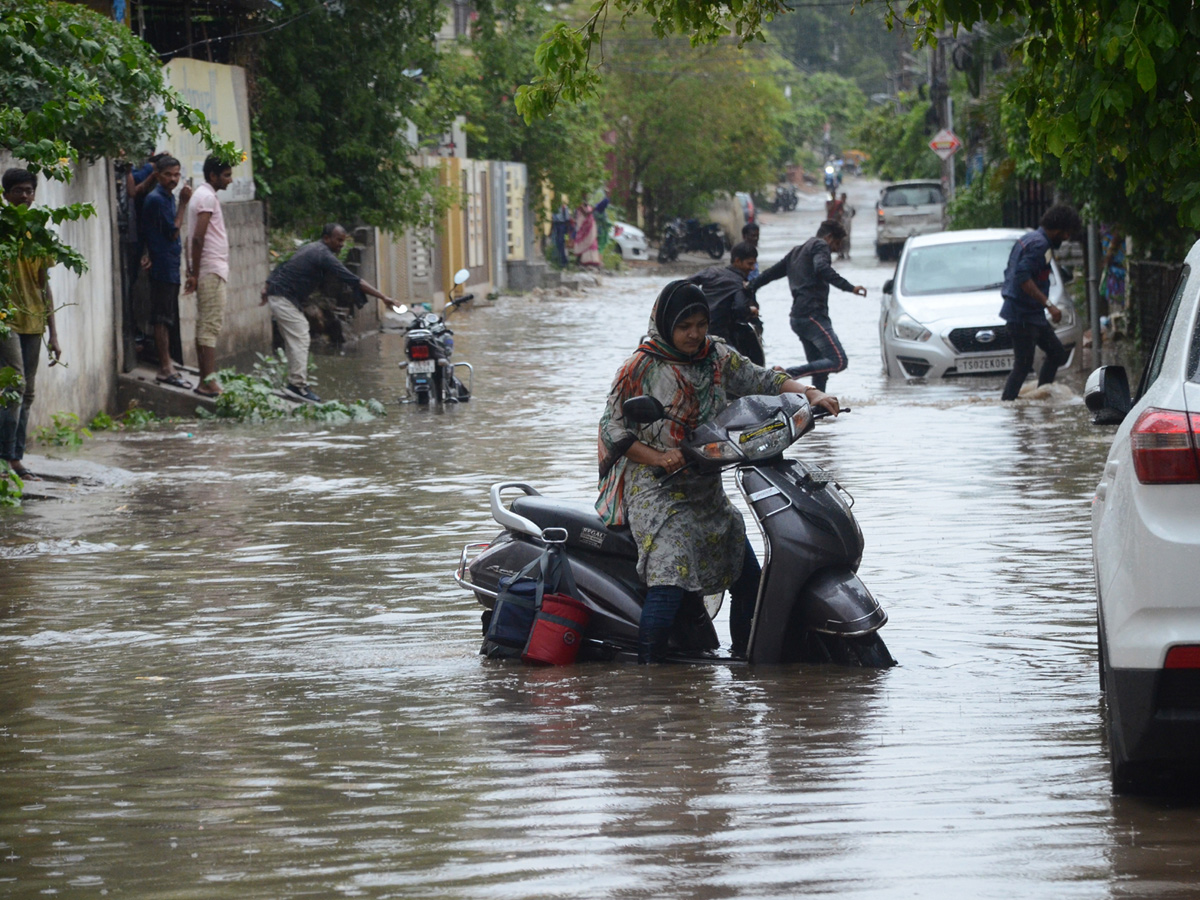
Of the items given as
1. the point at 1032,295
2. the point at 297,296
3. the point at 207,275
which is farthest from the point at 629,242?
the point at 1032,295

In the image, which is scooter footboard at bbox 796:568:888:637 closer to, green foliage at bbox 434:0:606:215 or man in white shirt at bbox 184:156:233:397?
man in white shirt at bbox 184:156:233:397

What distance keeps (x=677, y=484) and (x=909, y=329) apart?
40.8 feet

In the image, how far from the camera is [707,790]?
489 centimetres

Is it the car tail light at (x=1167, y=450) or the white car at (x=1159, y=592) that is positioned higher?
the car tail light at (x=1167, y=450)

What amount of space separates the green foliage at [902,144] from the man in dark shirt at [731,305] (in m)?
40.9

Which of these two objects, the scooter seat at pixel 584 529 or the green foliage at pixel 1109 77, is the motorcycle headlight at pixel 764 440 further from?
the green foliage at pixel 1109 77

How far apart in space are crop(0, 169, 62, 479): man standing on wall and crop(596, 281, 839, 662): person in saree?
5384 millimetres

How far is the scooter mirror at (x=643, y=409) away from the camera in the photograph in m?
6.05

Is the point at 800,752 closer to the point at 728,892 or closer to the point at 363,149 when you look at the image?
the point at 728,892

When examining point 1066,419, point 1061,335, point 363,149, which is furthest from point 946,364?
point 363,149

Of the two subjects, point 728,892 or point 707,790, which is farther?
point 707,790

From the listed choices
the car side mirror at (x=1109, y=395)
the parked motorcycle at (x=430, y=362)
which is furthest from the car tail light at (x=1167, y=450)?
the parked motorcycle at (x=430, y=362)

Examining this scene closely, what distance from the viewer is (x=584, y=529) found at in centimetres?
675

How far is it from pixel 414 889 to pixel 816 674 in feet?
8.38
